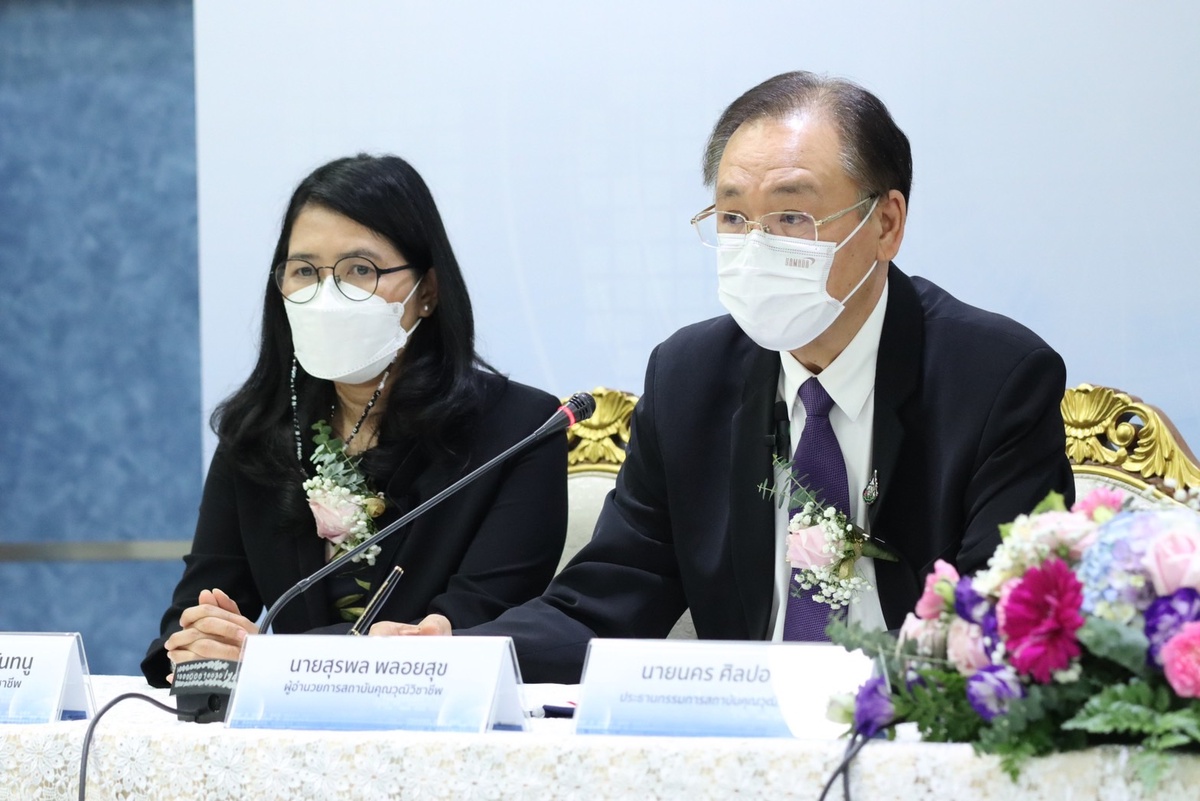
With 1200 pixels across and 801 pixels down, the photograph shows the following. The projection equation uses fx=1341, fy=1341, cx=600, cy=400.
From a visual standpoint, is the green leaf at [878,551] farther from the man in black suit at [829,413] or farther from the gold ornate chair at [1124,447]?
the gold ornate chair at [1124,447]

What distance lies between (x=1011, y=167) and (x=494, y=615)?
1407mm

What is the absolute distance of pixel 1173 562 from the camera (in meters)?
0.96

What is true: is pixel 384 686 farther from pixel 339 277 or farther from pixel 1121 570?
pixel 339 277

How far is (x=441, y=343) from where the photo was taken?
2.40 meters

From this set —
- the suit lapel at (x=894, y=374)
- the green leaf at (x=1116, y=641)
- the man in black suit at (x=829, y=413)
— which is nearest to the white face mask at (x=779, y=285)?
the man in black suit at (x=829, y=413)

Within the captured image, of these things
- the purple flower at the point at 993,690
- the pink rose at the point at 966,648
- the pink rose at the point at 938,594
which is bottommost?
the purple flower at the point at 993,690

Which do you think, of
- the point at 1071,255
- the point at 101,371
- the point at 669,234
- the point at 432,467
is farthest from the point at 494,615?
the point at 101,371

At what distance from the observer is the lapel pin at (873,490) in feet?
6.16

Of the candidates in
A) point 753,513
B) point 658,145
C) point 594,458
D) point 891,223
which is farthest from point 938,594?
Result: point 658,145

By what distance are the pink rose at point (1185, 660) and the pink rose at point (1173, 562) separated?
0.11 ft

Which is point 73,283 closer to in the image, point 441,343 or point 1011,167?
point 441,343

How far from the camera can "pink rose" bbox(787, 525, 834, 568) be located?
1.86m

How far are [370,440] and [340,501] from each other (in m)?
0.18

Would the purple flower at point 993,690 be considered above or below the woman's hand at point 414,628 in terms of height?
above
